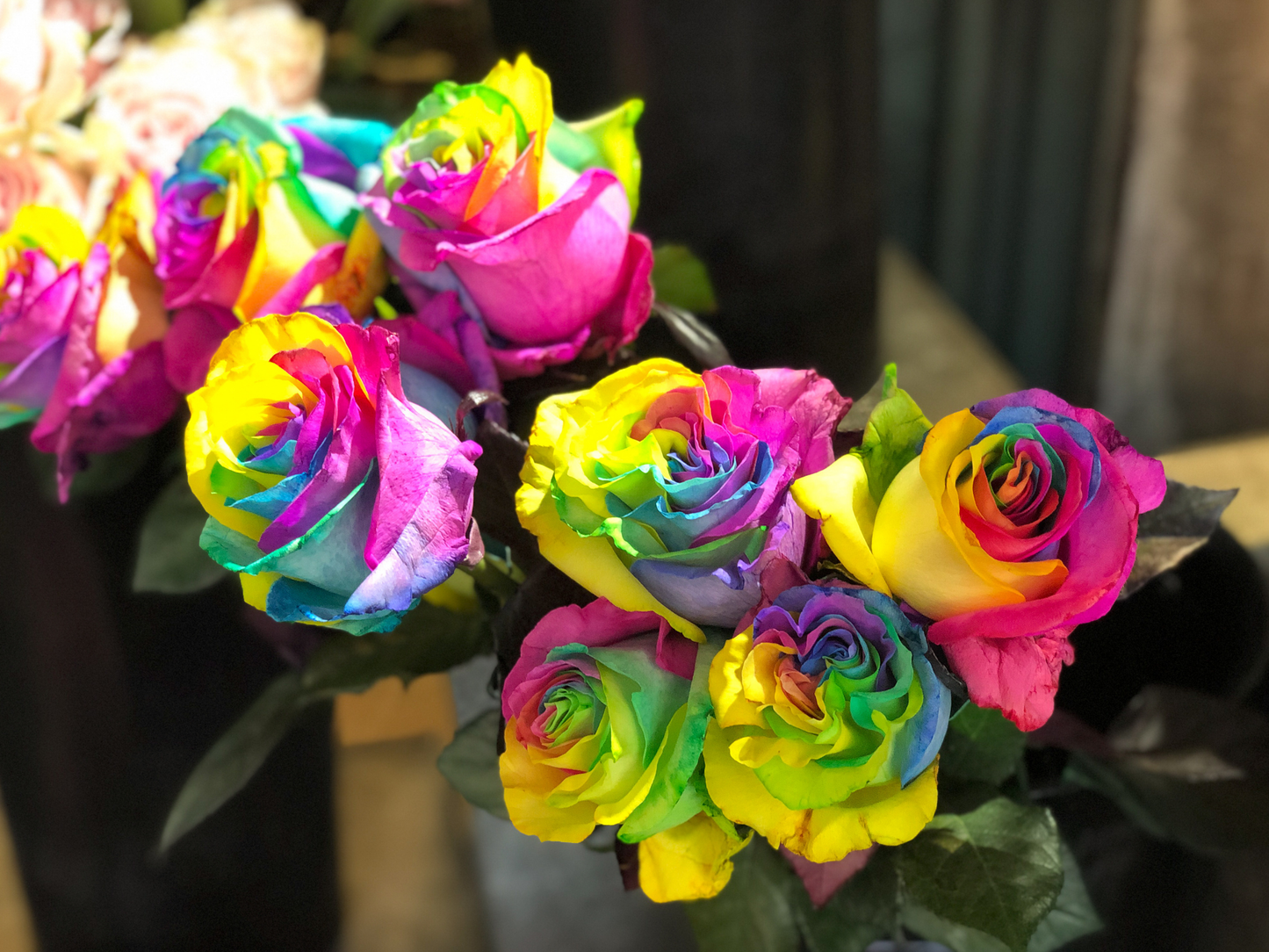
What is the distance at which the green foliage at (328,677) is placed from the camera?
1.01 feet

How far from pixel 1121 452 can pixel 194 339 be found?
0.79 ft

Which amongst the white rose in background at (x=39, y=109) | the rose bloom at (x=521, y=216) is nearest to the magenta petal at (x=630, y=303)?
the rose bloom at (x=521, y=216)

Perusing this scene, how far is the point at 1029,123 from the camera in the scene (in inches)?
31.7

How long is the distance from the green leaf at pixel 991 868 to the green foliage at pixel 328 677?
129mm

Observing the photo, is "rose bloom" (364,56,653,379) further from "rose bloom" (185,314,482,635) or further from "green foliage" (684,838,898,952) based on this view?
"green foliage" (684,838,898,952)

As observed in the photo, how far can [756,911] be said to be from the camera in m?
0.30

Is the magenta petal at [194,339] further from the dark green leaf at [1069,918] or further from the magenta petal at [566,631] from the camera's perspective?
the dark green leaf at [1069,918]

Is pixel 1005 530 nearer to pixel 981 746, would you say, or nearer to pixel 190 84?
pixel 981 746

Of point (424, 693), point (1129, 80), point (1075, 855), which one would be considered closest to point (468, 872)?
point (424, 693)

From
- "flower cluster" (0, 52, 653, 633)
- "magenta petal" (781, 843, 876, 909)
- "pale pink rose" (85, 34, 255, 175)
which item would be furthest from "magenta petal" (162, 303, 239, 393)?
"magenta petal" (781, 843, 876, 909)

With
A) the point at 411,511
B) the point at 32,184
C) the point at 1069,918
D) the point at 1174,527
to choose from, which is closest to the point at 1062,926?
the point at 1069,918

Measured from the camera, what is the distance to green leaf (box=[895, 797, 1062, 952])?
0.24m

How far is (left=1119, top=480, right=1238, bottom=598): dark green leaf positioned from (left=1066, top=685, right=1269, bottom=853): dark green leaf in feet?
0.22

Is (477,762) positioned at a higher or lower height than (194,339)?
lower
